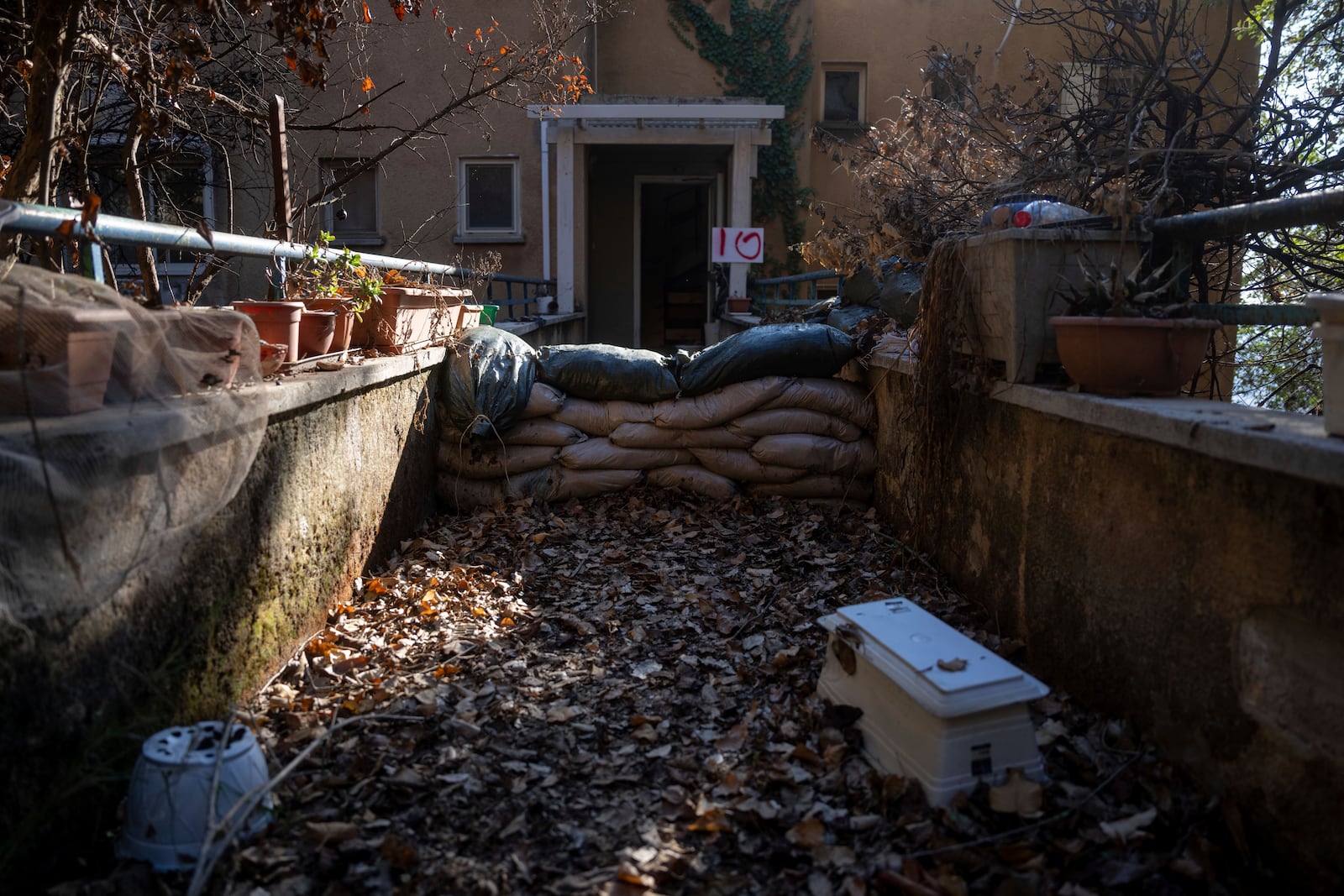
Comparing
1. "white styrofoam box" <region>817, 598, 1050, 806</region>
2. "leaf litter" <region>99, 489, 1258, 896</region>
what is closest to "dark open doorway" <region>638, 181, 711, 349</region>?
"leaf litter" <region>99, 489, 1258, 896</region>

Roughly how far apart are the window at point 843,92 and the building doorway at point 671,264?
6.62ft

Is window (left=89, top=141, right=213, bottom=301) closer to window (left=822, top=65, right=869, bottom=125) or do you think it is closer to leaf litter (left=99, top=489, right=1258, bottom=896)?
leaf litter (left=99, top=489, right=1258, bottom=896)

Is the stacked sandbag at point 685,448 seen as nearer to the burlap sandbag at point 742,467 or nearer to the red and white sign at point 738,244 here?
the burlap sandbag at point 742,467

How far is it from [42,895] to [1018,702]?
2.11 metres

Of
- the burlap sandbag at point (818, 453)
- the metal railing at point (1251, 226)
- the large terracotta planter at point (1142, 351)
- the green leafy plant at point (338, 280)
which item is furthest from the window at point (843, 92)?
the large terracotta planter at point (1142, 351)

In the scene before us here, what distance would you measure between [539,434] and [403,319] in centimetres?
Result: 99

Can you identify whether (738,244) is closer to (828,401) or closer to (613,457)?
(828,401)

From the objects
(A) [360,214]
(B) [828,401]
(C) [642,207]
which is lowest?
(B) [828,401]

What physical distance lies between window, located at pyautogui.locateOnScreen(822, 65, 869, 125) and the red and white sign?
12.0 feet

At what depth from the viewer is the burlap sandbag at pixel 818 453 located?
4953 millimetres

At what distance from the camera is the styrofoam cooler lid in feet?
7.34

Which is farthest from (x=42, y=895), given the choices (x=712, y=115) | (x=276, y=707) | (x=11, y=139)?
(x=712, y=115)

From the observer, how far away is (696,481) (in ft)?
16.8

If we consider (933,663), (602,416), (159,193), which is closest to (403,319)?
(602,416)
